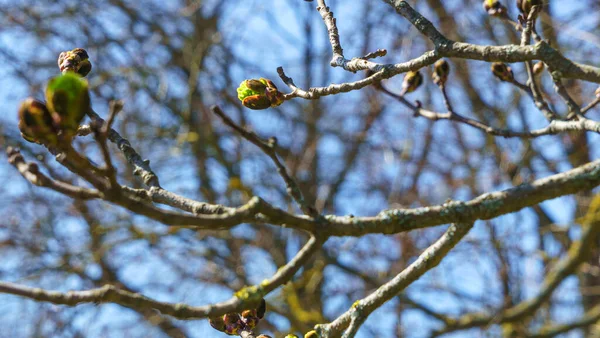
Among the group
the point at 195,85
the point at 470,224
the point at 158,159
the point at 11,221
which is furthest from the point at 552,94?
the point at 11,221

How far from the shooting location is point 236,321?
1.64 m

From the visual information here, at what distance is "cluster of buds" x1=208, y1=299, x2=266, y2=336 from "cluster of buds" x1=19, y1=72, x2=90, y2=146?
2.28 ft

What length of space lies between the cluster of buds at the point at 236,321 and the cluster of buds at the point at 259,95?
1.83 ft

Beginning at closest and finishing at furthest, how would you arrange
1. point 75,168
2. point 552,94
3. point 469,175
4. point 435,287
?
point 75,168 < point 435,287 < point 552,94 < point 469,175

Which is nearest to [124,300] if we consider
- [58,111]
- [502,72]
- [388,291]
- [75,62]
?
[58,111]

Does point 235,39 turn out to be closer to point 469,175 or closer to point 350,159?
point 350,159

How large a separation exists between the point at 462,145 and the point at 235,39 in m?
2.94

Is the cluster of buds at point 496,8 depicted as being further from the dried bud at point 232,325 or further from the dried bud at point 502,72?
the dried bud at point 232,325

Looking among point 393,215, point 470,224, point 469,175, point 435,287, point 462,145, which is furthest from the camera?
point 462,145

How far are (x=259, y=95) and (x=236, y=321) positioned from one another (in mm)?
628

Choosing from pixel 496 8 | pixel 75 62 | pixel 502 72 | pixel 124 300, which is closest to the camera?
pixel 124 300

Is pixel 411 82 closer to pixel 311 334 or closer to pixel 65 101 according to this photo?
pixel 311 334

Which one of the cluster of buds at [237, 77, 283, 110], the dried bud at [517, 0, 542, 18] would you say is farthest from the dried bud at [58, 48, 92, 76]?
the dried bud at [517, 0, 542, 18]

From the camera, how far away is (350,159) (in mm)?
7477
